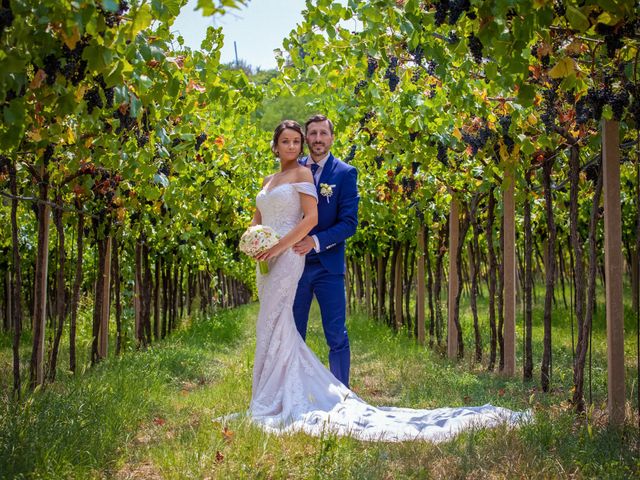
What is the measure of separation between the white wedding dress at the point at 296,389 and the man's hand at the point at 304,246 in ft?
0.17

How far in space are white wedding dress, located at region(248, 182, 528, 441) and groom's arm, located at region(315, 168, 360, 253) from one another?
0.24 metres

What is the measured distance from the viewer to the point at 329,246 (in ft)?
17.1

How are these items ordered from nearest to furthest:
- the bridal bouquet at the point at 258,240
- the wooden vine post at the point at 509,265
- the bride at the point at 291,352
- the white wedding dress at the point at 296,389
Result: the white wedding dress at the point at 296,389 → the bride at the point at 291,352 → the bridal bouquet at the point at 258,240 → the wooden vine post at the point at 509,265

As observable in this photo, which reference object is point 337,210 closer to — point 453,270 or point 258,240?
point 258,240

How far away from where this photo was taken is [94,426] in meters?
4.11

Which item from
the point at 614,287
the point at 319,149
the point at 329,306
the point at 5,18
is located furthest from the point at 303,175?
the point at 5,18

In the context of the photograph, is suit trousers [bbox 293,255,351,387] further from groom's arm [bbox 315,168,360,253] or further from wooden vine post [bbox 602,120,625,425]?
wooden vine post [bbox 602,120,625,425]

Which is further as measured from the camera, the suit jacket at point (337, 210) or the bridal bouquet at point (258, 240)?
the suit jacket at point (337, 210)

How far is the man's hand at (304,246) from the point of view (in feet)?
16.9

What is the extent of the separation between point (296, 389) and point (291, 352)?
0.29 metres

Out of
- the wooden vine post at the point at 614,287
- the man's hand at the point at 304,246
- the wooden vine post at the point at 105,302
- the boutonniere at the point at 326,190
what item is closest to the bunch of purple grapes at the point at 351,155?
the wooden vine post at the point at 105,302

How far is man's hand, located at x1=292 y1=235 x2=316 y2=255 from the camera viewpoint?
202 inches

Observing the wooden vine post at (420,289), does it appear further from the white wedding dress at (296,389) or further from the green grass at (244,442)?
the white wedding dress at (296,389)

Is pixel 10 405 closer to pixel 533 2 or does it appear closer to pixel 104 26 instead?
pixel 104 26
